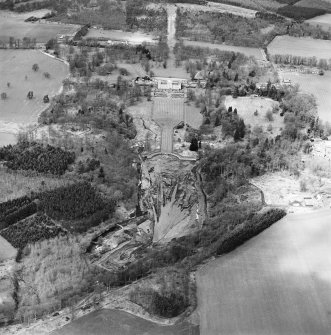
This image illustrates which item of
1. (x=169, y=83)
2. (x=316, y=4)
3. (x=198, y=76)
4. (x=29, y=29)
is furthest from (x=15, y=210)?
(x=316, y=4)

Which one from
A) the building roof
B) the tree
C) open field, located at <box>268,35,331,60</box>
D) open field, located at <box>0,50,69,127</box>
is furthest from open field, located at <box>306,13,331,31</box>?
the tree

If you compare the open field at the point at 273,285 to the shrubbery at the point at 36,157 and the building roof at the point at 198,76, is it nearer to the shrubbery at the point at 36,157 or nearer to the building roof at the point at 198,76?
the shrubbery at the point at 36,157

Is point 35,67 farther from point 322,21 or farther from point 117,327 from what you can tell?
point 322,21

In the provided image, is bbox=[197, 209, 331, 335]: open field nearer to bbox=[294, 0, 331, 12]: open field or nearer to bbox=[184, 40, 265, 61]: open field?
bbox=[184, 40, 265, 61]: open field

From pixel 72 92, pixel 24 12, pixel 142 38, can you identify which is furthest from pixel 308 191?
pixel 24 12

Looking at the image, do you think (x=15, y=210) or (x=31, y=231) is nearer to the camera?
(x=31, y=231)

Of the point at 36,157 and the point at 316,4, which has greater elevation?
the point at 316,4

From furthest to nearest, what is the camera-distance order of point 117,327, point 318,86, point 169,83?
point 318,86 < point 169,83 < point 117,327

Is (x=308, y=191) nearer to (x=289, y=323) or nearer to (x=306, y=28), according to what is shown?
(x=289, y=323)
